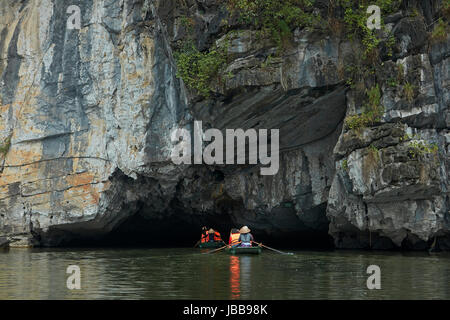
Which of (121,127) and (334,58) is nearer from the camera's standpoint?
(334,58)

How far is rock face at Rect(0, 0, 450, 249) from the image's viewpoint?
60.5 ft

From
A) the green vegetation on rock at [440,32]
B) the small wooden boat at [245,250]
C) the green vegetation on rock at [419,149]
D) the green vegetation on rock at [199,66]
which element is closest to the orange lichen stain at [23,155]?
the green vegetation on rock at [199,66]

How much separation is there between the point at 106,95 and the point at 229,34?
19.0 ft

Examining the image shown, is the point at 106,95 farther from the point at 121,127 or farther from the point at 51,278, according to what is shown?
the point at 51,278

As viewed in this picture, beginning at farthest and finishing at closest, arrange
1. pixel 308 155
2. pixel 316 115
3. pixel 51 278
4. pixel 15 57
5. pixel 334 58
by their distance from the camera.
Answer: pixel 15 57 < pixel 308 155 < pixel 316 115 < pixel 334 58 < pixel 51 278

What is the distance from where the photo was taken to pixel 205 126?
21.1 metres

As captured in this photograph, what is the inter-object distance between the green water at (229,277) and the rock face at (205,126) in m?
3.25

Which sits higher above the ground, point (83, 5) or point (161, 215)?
point (83, 5)

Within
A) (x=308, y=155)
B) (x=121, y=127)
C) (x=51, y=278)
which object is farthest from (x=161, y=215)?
(x=51, y=278)

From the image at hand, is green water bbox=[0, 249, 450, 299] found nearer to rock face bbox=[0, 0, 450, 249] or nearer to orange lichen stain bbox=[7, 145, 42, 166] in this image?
rock face bbox=[0, 0, 450, 249]

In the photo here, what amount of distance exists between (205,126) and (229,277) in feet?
31.8

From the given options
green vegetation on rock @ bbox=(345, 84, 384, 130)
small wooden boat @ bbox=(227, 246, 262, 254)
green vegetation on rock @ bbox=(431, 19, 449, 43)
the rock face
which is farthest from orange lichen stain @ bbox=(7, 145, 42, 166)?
green vegetation on rock @ bbox=(431, 19, 449, 43)
